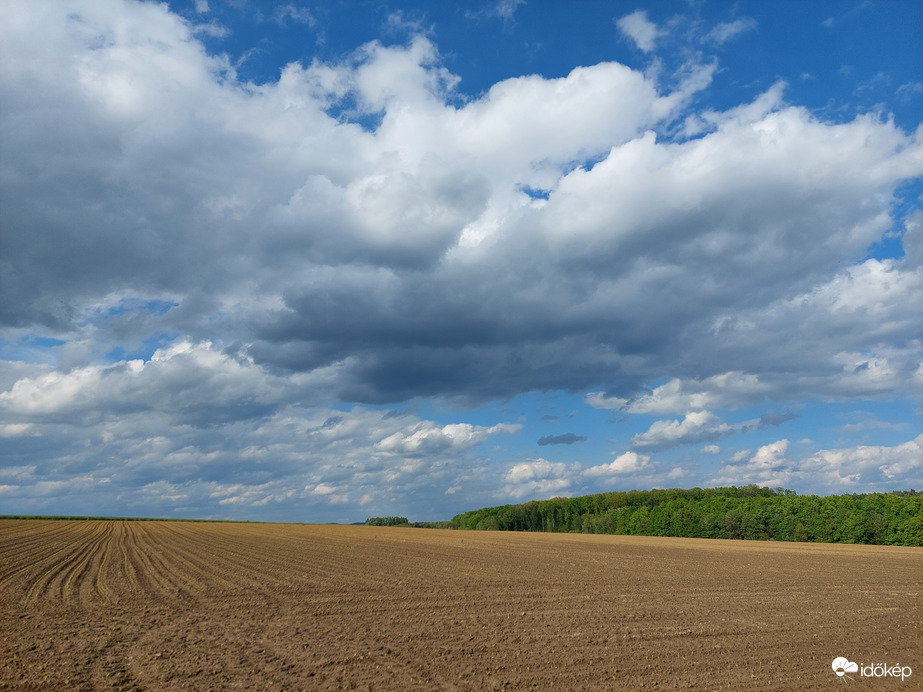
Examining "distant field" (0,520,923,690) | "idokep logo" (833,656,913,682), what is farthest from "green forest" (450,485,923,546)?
"idokep logo" (833,656,913,682)

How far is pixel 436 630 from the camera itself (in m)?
17.3

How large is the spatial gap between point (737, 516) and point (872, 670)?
347 feet

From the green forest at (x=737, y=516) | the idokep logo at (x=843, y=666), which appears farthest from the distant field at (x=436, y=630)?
the green forest at (x=737, y=516)

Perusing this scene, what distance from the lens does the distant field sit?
1286 centimetres

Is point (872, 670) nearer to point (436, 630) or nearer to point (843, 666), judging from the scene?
point (843, 666)

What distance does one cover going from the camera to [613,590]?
2641 cm

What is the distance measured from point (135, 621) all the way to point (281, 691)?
345 inches

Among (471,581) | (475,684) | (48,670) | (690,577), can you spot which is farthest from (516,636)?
(690,577)

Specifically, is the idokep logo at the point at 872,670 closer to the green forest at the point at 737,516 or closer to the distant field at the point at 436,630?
the distant field at the point at 436,630

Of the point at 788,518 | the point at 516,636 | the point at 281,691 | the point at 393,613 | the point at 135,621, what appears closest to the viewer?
the point at 281,691

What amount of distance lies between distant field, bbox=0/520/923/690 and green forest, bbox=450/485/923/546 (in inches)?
2762

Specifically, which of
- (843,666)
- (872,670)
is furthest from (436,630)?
(872,670)

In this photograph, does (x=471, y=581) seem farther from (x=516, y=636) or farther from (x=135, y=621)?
(x=135, y=621)

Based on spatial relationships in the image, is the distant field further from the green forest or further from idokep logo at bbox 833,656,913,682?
the green forest
